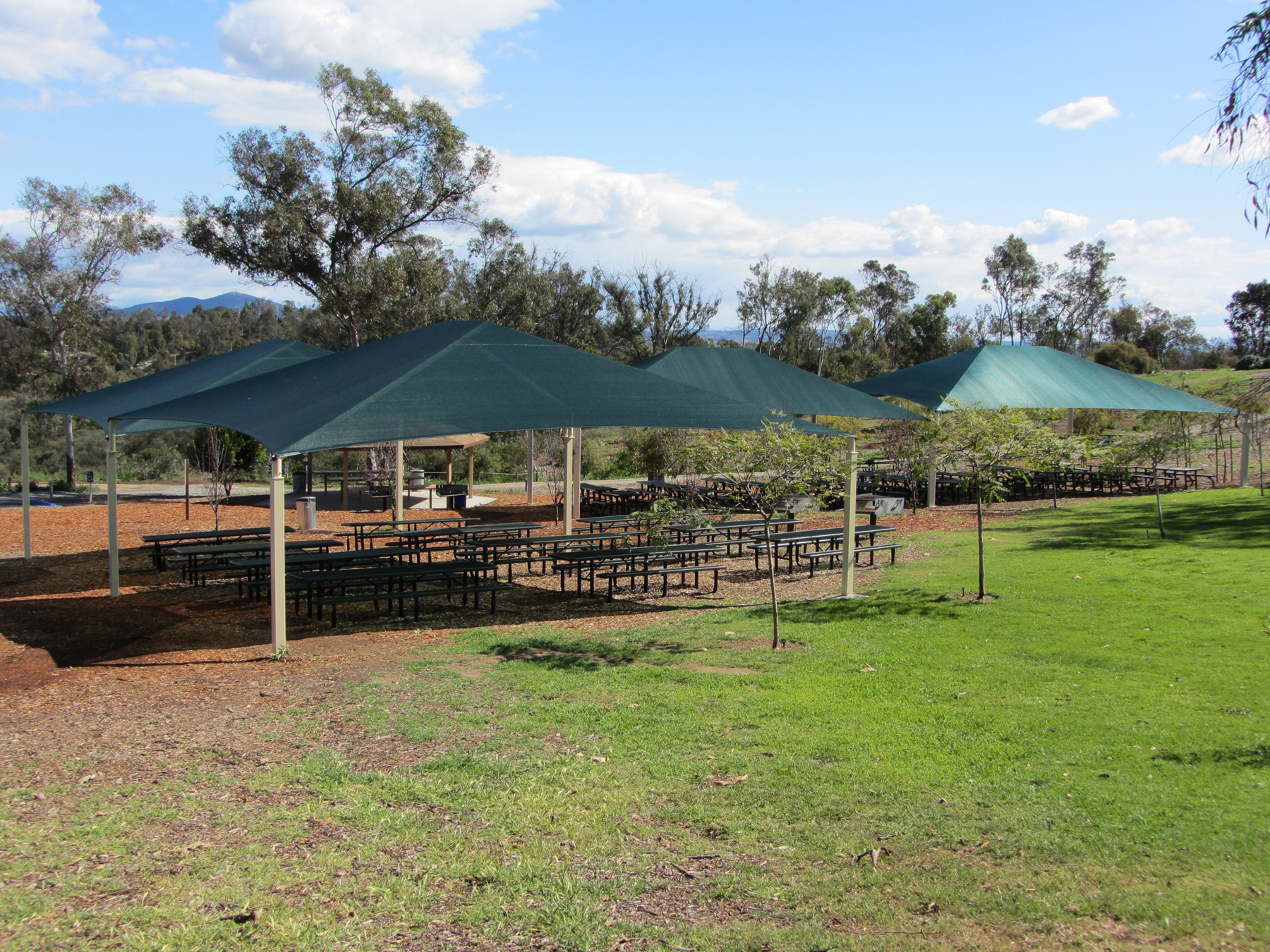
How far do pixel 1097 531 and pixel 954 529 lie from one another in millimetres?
2610

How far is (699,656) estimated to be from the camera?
855 cm

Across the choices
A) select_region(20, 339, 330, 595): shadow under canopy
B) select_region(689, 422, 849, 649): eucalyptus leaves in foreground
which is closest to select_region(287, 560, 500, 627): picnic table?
select_region(689, 422, 849, 649): eucalyptus leaves in foreground

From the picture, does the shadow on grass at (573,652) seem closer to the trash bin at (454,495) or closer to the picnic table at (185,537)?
the picnic table at (185,537)

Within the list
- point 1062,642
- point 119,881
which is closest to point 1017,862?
point 119,881

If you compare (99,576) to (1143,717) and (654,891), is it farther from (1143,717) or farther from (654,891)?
(1143,717)

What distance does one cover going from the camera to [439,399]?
10562mm

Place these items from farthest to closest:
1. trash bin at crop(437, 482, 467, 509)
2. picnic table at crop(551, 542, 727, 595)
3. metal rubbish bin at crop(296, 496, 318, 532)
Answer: trash bin at crop(437, 482, 467, 509) → metal rubbish bin at crop(296, 496, 318, 532) → picnic table at crop(551, 542, 727, 595)

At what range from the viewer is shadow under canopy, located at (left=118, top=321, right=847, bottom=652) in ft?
31.0

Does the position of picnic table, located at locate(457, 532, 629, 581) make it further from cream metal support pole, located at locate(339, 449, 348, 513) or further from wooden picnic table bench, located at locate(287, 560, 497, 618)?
cream metal support pole, located at locate(339, 449, 348, 513)

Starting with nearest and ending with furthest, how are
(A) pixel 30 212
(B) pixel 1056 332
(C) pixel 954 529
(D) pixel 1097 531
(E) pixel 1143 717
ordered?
(E) pixel 1143 717, (D) pixel 1097 531, (C) pixel 954 529, (A) pixel 30 212, (B) pixel 1056 332

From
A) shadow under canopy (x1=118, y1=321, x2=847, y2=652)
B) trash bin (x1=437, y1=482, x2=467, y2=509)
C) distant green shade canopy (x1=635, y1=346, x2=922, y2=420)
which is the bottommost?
trash bin (x1=437, y1=482, x2=467, y2=509)

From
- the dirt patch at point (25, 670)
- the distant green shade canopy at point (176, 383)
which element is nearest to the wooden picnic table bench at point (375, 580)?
the dirt patch at point (25, 670)

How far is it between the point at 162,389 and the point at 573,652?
10309 millimetres

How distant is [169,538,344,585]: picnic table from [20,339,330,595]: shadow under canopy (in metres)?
1.84
